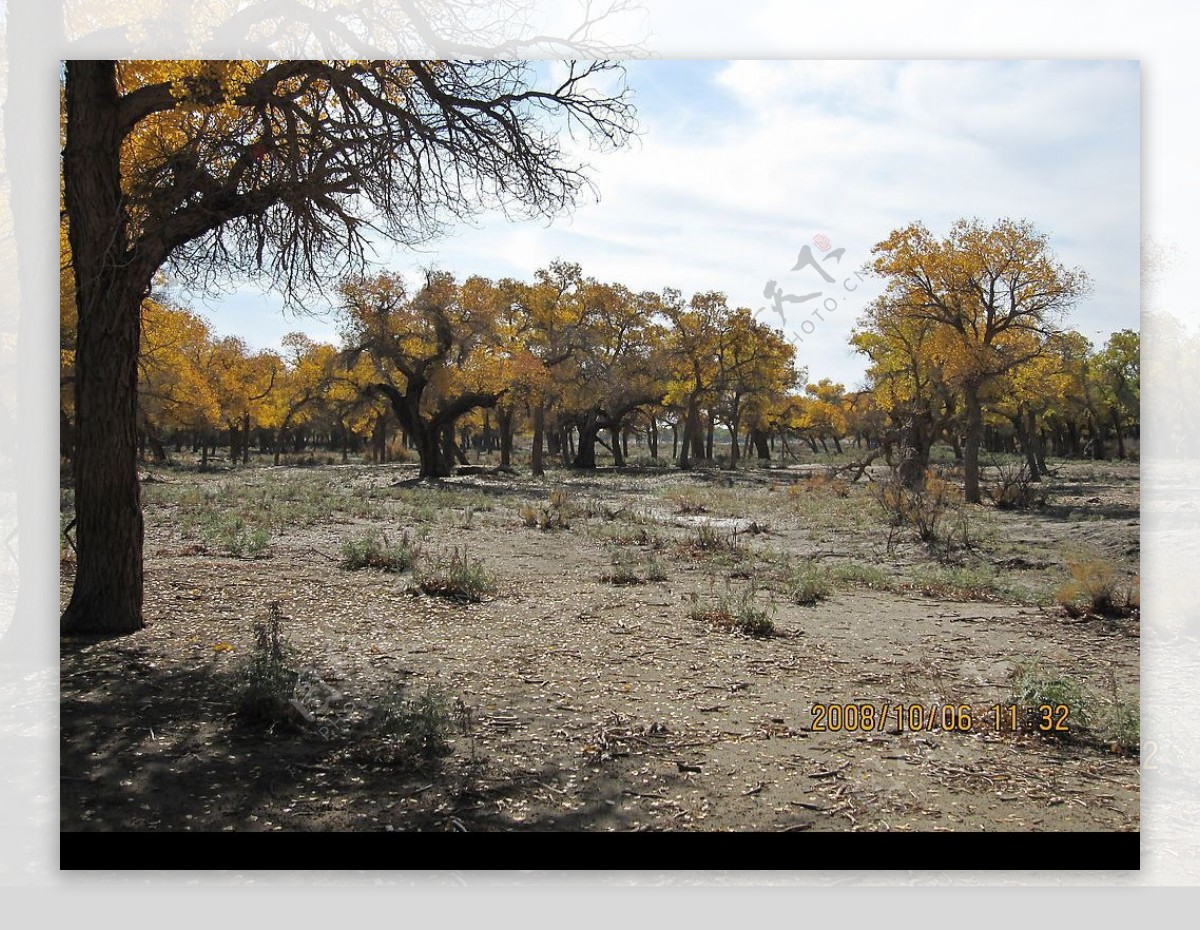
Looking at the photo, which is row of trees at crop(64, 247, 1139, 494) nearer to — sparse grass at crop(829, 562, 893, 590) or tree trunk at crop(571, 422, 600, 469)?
tree trunk at crop(571, 422, 600, 469)

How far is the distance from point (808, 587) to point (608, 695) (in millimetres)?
2628

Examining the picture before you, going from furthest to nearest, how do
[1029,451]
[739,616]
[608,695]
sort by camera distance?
1. [1029,451]
2. [739,616]
3. [608,695]

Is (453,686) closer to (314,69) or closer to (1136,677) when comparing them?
(314,69)

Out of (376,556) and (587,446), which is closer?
(376,556)

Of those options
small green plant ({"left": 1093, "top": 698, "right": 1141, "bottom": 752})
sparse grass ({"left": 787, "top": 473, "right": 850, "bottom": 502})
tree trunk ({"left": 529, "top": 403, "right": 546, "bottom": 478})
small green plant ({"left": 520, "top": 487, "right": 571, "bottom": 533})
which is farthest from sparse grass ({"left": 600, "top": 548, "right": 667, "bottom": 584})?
tree trunk ({"left": 529, "top": 403, "right": 546, "bottom": 478})

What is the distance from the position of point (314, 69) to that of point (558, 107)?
1368 mm

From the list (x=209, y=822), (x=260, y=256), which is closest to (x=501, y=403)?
(x=260, y=256)

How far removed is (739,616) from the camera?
5.29 metres

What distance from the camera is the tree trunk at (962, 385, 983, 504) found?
1034 centimetres

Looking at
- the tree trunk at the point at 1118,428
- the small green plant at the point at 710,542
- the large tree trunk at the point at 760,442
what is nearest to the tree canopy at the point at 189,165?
the small green plant at the point at 710,542

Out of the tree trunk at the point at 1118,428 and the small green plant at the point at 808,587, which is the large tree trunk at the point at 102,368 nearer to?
the small green plant at the point at 808,587

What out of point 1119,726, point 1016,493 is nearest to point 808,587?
point 1119,726

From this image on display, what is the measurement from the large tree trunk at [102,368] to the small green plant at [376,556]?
2260 mm

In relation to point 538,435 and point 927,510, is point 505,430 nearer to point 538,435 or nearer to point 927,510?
point 538,435
